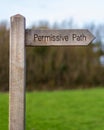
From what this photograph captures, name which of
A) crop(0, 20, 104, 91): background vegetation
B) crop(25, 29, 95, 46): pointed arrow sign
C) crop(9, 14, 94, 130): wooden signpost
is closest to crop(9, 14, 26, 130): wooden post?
crop(9, 14, 94, 130): wooden signpost

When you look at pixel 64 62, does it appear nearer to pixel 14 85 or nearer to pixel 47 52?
pixel 47 52

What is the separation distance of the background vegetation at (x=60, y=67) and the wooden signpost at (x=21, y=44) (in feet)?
92.5

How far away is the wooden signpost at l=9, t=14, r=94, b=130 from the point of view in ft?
21.5

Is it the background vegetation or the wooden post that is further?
the background vegetation

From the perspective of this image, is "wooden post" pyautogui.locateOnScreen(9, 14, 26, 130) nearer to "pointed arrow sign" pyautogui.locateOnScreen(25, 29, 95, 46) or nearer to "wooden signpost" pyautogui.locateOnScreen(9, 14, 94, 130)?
"wooden signpost" pyautogui.locateOnScreen(9, 14, 94, 130)

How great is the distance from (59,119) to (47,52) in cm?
2569

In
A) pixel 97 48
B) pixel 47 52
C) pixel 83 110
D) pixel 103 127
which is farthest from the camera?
pixel 97 48

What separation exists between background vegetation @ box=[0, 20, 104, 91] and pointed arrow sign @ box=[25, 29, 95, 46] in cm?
2820

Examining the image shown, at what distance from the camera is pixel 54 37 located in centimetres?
663

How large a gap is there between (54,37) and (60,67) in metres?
31.4

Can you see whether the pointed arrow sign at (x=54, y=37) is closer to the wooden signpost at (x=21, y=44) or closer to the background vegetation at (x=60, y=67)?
the wooden signpost at (x=21, y=44)

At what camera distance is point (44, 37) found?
6645 millimetres

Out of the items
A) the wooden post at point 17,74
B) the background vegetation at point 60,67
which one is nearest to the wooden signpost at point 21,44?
the wooden post at point 17,74

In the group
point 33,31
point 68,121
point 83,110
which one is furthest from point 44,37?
point 83,110
